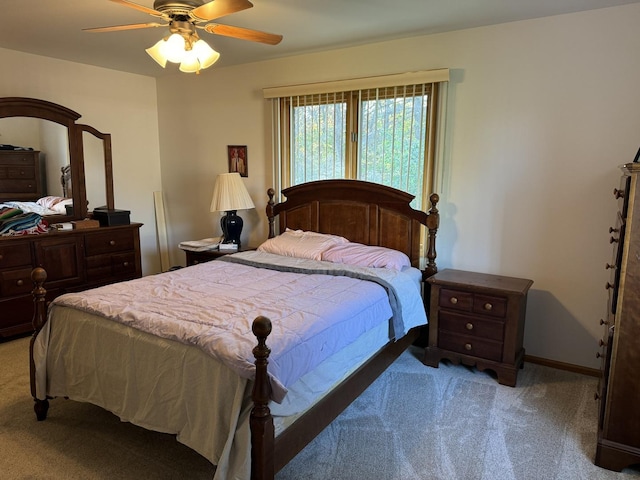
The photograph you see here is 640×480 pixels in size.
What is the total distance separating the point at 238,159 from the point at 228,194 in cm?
59

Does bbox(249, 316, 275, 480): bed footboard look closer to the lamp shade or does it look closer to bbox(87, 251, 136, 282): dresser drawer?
the lamp shade

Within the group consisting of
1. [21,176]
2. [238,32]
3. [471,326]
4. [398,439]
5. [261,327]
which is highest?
[238,32]

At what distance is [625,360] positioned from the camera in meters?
2.05

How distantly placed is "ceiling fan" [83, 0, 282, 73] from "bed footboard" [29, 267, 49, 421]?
1335mm

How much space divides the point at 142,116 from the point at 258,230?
6.24ft

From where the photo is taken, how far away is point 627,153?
2811 mm

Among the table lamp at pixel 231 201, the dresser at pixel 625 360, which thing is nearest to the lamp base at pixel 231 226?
the table lamp at pixel 231 201

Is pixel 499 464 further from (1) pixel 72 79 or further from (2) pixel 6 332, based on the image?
(1) pixel 72 79

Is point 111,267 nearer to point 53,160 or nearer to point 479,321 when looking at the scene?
point 53,160

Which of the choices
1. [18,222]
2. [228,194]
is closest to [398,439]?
[228,194]

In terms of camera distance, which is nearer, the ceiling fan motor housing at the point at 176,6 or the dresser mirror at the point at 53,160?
the ceiling fan motor housing at the point at 176,6

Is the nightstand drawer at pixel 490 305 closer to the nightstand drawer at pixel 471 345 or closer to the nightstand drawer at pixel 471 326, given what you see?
the nightstand drawer at pixel 471 326

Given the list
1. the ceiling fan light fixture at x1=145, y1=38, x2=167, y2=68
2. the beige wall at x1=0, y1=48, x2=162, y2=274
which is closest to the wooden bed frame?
the ceiling fan light fixture at x1=145, y1=38, x2=167, y2=68

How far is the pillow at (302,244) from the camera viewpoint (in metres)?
3.49
